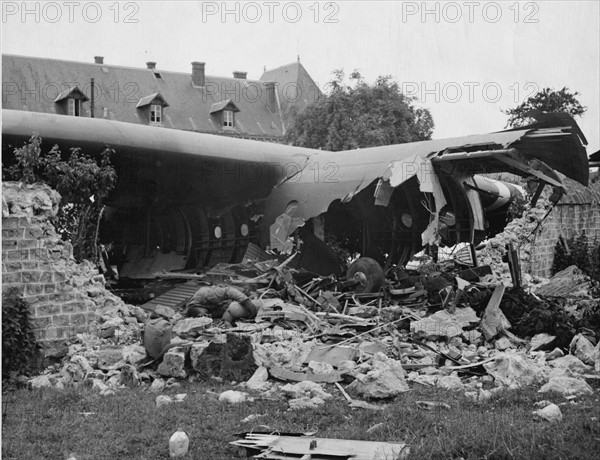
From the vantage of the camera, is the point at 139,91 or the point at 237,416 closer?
the point at 237,416

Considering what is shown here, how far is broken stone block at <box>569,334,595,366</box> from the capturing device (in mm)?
9469

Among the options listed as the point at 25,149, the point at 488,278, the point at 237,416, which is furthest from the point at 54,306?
the point at 488,278

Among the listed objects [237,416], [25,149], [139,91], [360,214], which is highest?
[139,91]

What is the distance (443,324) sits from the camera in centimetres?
1073

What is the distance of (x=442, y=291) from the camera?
12.2 m

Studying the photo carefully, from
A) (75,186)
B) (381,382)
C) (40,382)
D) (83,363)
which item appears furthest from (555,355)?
(75,186)

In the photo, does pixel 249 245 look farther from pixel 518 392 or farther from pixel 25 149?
pixel 518 392

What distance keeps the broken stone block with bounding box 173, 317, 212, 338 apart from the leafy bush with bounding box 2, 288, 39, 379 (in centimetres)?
197

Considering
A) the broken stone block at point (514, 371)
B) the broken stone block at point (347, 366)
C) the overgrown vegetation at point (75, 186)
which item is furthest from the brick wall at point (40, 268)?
the broken stone block at point (514, 371)

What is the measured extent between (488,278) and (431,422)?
8.08 metres

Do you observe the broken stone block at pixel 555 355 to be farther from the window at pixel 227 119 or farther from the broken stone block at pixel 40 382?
the window at pixel 227 119

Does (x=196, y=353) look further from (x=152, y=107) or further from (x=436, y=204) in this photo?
(x=152, y=107)

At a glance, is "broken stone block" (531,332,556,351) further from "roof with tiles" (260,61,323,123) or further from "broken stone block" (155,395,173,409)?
"roof with tiles" (260,61,323,123)

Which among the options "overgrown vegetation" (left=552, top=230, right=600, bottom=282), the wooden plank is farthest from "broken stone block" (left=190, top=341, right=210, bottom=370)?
"overgrown vegetation" (left=552, top=230, right=600, bottom=282)
